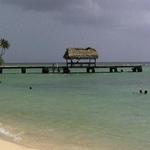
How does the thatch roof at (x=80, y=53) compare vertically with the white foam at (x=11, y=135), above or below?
above

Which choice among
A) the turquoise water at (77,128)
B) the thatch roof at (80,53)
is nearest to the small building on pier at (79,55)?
the thatch roof at (80,53)

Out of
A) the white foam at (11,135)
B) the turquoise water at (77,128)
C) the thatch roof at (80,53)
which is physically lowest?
the turquoise water at (77,128)

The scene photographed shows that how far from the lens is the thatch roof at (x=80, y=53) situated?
7306 cm

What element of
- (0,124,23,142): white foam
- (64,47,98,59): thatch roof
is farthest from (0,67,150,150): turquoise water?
(64,47,98,59): thatch roof

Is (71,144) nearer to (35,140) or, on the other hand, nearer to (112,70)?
(35,140)

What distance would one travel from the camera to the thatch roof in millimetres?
73062

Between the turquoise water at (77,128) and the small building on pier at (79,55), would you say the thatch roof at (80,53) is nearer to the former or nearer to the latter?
the small building on pier at (79,55)

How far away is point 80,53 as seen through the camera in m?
73.8

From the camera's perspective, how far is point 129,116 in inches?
765

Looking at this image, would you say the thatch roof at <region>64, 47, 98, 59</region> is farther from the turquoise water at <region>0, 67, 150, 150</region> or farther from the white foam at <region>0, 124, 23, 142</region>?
the white foam at <region>0, 124, 23, 142</region>

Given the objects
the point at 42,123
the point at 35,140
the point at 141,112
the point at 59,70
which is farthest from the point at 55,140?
the point at 59,70

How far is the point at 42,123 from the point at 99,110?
17.9 ft

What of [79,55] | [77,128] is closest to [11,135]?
[77,128]

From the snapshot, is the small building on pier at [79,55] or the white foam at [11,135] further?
the small building on pier at [79,55]
